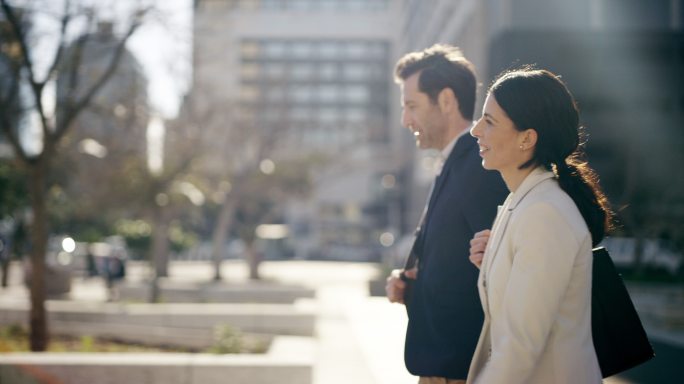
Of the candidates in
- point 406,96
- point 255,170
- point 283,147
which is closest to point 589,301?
point 406,96

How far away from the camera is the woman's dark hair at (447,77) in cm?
382

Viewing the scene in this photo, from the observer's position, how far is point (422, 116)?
3.85 m

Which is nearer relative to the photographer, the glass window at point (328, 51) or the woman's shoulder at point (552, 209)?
the woman's shoulder at point (552, 209)

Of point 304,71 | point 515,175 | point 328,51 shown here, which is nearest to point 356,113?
point 304,71

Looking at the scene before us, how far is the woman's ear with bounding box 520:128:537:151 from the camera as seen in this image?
2758 mm

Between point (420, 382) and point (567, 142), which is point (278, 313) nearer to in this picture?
point (420, 382)

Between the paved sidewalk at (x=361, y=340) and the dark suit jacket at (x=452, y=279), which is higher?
the dark suit jacket at (x=452, y=279)

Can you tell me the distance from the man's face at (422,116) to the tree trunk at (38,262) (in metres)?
7.16

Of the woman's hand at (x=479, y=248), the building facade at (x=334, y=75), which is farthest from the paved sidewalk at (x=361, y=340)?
the building facade at (x=334, y=75)

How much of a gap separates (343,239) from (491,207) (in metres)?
93.5

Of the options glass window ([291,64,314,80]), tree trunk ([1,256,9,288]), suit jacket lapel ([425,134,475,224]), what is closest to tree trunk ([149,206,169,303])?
tree trunk ([1,256,9,288])

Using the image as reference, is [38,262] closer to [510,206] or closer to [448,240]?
[448,240]

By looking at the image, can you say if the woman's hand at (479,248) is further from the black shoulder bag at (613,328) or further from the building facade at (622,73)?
the building facade at (622,73)

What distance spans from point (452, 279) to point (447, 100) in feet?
2.60
